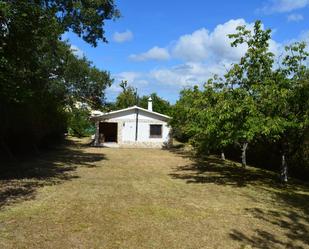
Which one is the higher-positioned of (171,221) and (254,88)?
(254,88)

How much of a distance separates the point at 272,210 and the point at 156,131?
25407 millimetres

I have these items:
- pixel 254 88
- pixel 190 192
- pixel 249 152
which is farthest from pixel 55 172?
pixel 249 152

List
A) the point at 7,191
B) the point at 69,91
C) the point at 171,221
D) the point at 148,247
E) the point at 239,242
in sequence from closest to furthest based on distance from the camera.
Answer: the point at 148,247
the point at 239,242
the point at 171,221
the point at 7,191
the point at 69,91

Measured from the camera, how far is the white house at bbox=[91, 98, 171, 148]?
34406 millimetres

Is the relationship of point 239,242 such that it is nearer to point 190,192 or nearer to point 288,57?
point 190,192

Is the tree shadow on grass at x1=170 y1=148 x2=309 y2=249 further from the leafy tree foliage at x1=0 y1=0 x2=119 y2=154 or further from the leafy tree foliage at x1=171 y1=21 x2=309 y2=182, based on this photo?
the leafy tree foliage at x1=0 y1=0 x2=119 y2=154

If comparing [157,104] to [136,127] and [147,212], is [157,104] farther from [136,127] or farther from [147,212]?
[147,212]

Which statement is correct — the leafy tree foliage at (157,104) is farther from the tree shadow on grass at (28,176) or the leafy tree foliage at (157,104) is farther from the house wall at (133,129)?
the tree shadow on grass at (28,176)

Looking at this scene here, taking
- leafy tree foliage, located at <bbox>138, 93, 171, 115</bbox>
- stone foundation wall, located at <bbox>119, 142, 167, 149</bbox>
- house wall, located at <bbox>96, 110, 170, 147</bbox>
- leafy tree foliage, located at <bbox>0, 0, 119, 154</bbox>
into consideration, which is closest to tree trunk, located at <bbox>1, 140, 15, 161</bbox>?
leafy tree foliage, located at <bbox>0, 0, 119, 154</bbox>

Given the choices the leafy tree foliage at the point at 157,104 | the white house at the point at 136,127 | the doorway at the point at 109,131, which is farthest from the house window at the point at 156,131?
the leafy tree foliage at the point at 157,104

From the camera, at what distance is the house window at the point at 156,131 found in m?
34.8

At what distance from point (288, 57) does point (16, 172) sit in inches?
409

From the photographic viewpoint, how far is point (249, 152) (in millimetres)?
23219

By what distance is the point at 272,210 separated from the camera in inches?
382
